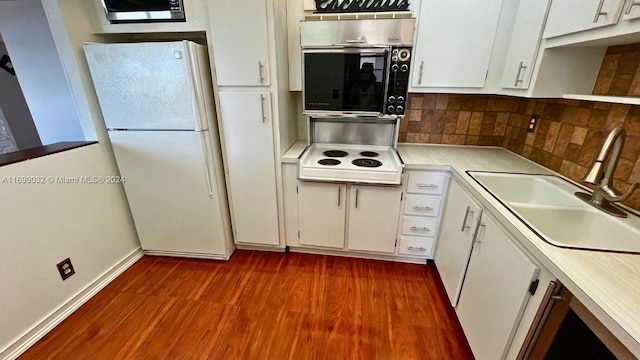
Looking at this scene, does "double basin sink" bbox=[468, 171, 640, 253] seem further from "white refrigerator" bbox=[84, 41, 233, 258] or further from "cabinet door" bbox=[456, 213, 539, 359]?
"white refrigerator" bbox=[84, 41, 233, 258]

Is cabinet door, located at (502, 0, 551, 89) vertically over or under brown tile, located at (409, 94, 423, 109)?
over

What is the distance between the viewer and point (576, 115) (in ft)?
4.92

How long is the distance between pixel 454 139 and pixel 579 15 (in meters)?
1.14

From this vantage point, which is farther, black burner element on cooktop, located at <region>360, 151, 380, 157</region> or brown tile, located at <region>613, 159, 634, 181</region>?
black burner element on cooktop, located at <region>360, 151, 380, 157</region>

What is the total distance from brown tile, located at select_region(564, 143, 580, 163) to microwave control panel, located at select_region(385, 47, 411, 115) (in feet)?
3.27

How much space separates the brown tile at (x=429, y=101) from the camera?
2.14m

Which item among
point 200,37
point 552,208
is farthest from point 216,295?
point 552,208

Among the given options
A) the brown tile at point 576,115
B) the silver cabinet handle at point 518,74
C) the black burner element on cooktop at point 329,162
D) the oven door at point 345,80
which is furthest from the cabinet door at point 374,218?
the brown tile at point 576,115

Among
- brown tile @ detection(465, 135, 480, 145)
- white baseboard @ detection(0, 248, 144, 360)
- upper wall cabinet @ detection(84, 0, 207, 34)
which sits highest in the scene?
upper wall cabinet @ detection(84, 0, 207, 34)

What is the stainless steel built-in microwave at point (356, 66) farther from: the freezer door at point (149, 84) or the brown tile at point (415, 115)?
the freezer door at point (149, 84)

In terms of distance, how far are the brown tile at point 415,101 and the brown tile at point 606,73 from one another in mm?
1024

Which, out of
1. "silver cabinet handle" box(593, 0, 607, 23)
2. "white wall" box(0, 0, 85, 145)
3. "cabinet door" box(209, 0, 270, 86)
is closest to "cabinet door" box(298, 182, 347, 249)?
"cabinet door" box(209, 0, 270, 86)

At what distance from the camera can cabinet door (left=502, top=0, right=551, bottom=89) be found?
1.42 meters

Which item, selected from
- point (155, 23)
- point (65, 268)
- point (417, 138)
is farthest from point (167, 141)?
point (417, 138)
